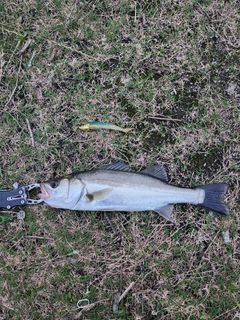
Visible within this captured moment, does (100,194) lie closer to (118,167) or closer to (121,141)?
(118,167)

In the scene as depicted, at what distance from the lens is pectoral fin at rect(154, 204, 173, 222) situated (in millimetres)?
4168

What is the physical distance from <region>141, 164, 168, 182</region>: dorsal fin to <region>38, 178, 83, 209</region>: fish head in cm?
79

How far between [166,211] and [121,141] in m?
0.99

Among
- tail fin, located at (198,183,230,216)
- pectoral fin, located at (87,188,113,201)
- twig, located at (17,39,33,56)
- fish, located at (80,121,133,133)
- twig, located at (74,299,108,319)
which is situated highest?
twig, located at (17,39,33,56)

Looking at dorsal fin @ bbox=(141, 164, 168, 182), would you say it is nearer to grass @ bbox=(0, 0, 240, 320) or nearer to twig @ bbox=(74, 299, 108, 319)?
grass @ bbox=(0, 0, 240, 320)

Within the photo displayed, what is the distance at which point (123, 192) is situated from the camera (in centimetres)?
401

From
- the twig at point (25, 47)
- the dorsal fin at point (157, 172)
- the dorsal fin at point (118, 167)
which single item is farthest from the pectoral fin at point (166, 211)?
the twig at point (25, 47)

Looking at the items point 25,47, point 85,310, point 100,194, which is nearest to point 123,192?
point 100,194

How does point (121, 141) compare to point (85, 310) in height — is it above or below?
above

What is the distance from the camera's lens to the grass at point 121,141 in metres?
4.34

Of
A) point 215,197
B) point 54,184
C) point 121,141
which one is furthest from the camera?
point 121,141

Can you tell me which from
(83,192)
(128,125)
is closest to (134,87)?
(128,125)

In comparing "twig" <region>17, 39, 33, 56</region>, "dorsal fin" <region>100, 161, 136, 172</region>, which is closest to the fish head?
"dorsal fin" <region>100, 161, 136, 172</region>

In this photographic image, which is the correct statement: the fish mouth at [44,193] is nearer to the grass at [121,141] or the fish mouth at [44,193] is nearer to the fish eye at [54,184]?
the fish eye at [54,184]
